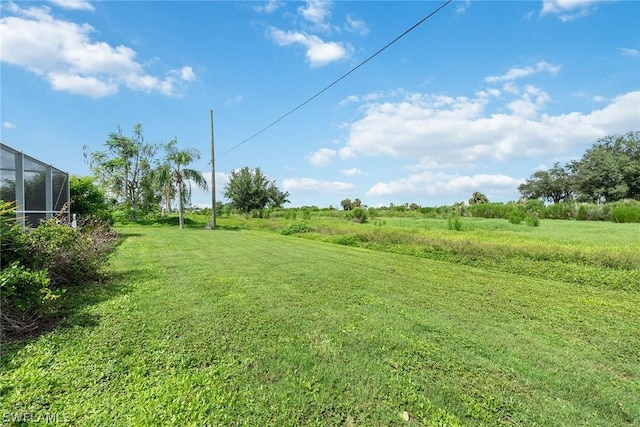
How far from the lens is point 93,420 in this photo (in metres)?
1.94

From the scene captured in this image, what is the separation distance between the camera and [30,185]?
29.8 feet

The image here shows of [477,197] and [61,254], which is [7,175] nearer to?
[61,254]

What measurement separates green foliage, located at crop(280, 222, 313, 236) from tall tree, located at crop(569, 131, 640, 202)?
3454 centimetres

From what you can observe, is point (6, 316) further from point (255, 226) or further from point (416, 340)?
point (255, 226)

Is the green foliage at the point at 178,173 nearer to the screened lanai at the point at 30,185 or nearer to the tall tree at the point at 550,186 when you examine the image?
the screened lanai at the point at 30,185

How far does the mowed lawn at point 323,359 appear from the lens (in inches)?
83.7

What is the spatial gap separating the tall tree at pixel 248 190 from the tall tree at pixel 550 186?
38853 millimetres

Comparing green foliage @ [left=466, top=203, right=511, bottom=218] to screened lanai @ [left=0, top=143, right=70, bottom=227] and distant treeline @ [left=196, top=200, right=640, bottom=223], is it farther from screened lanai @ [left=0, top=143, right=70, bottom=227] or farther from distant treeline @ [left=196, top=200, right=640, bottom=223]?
screened lanai @ [left=0, top=143, right=70, bottom=227]

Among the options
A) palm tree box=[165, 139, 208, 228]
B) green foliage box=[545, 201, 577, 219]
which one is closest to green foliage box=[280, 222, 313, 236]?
palm tree box=[165, 139, 208, 228]

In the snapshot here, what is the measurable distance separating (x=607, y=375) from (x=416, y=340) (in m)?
1.60

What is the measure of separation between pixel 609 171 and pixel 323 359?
143ft

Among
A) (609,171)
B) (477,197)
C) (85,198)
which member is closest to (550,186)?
(609,171)

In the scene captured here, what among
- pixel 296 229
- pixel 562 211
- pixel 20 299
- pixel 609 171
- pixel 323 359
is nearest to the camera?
pixel 323 359

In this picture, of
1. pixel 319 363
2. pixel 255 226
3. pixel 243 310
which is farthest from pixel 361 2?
pixel 255 226
